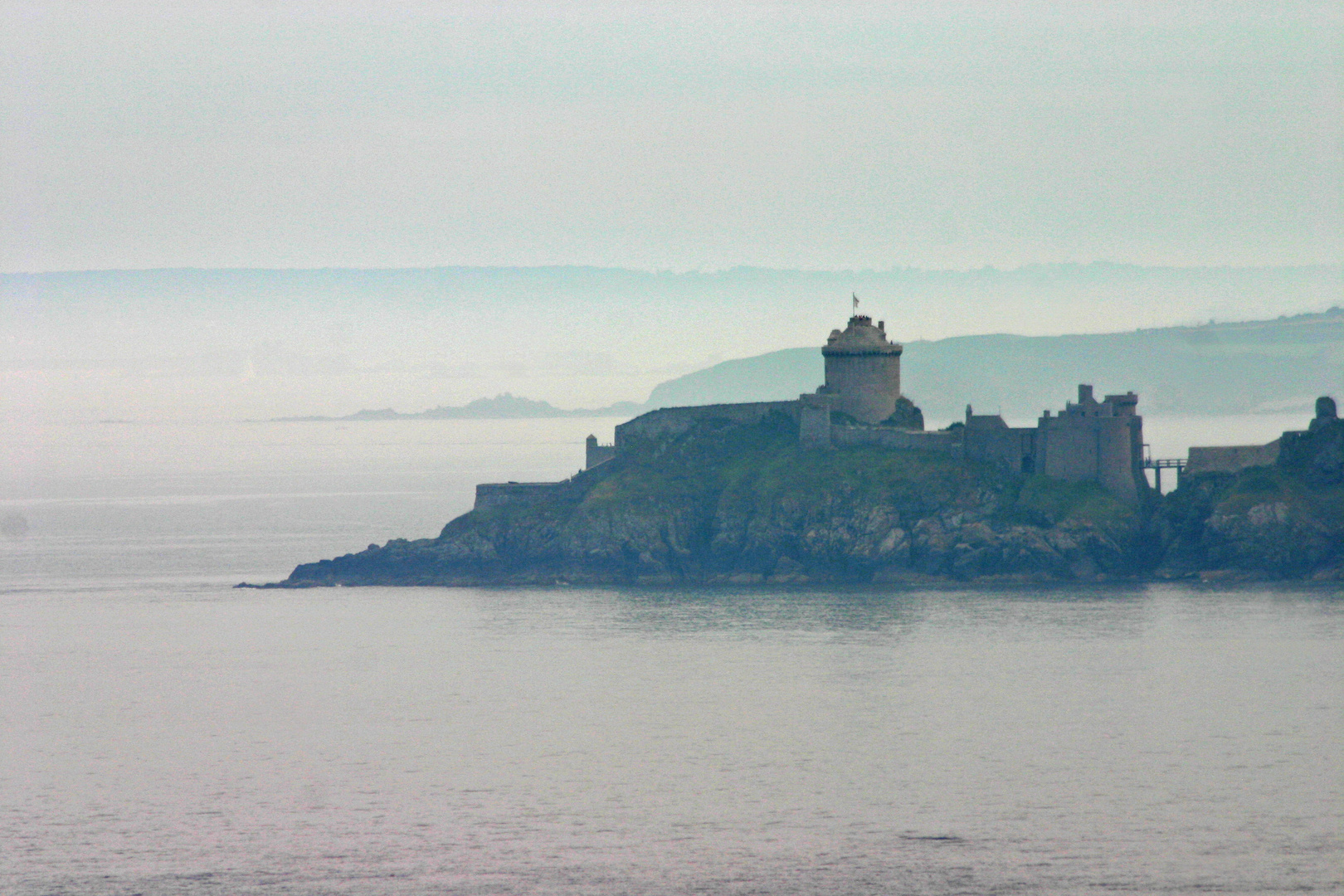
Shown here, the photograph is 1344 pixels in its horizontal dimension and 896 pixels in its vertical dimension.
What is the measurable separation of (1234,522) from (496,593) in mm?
38762

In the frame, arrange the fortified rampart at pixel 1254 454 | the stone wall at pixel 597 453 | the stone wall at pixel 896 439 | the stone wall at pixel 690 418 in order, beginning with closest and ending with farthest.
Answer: the fortified rampart at pixel 1254 454 → the stone wall at pixel 896 439 → the stone wall at pixel 690 418 → the stone wall at pixel 597 453

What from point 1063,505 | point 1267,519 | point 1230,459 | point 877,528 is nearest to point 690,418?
point 877,528

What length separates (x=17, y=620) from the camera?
95.8m

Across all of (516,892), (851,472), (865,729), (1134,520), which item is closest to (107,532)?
(851,472)

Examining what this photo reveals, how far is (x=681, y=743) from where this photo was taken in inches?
2387

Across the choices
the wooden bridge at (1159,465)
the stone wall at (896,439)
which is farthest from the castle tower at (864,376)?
the wooden bridge at (1159,465)

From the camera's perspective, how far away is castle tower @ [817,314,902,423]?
377ft

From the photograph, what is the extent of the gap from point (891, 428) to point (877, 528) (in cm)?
1148

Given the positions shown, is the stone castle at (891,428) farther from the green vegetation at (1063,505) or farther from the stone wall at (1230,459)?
the stone wall at (1230,459)

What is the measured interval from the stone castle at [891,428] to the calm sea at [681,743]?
1024 cm

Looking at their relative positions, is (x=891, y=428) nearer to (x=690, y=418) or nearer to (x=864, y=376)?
(x=864, y=376)

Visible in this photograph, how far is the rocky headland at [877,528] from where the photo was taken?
99562 millimetres

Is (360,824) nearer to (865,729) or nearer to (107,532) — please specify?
(865,729)

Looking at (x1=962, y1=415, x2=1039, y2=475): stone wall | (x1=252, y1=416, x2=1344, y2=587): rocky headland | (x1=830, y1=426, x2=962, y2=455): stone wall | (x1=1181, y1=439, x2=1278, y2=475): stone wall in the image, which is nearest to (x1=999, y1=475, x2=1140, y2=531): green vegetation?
(x1=252, y1=416, x2=1344, y2=587): rocky headland
